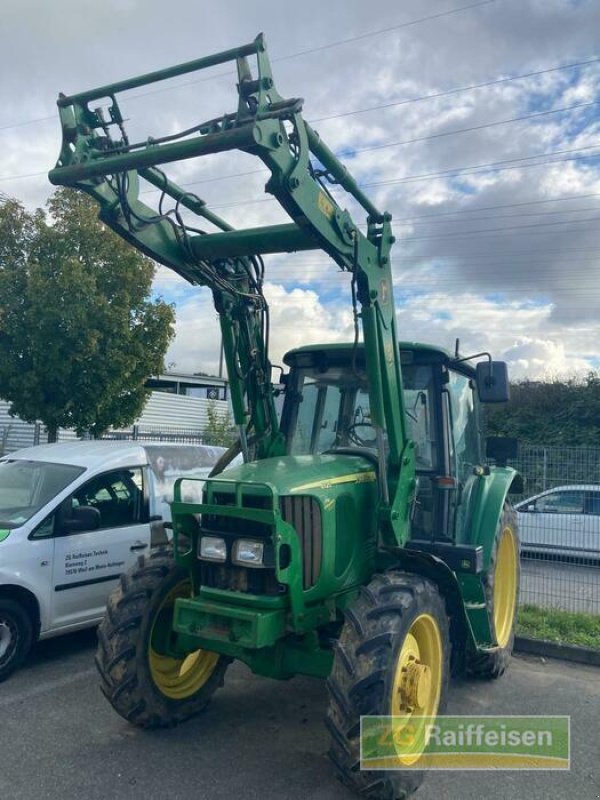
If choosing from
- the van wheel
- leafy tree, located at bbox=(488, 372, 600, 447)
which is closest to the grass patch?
the van wheel

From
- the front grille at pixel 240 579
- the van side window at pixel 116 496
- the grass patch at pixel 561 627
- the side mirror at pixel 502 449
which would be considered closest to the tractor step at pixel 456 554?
the front grille at pixel 240 579

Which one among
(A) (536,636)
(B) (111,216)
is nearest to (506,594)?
(A) (536,636)

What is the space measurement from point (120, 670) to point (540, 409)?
17.4 metres

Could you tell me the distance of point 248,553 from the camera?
12.6 feet

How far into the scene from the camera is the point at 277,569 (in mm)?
3676

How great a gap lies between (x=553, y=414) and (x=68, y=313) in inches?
541

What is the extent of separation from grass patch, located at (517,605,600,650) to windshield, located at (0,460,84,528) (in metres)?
4.49

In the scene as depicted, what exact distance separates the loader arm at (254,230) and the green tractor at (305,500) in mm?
11

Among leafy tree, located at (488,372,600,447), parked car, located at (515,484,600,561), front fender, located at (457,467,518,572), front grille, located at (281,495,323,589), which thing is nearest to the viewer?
front grille, located at (281,495,323,589)

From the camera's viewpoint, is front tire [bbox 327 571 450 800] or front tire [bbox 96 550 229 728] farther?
front tire [bbox 96 550 229 728]

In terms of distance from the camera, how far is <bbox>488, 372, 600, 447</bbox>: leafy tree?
1865 centimetres

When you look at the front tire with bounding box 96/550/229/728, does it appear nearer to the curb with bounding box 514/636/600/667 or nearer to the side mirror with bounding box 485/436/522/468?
the side mirror with bounding box 485/436/522/468

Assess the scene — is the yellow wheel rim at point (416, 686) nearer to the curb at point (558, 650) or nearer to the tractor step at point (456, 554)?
the tractor step at point (456, 554)

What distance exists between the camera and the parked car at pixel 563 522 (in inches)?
327
